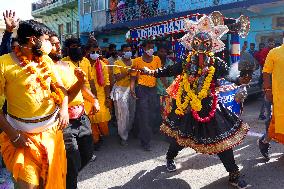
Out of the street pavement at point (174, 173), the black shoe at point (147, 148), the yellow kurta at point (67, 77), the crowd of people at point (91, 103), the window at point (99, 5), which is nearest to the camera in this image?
the crowd of people at point (91, 103)

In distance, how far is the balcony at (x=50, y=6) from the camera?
93.4ft

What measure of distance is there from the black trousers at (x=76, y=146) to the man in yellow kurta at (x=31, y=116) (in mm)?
402

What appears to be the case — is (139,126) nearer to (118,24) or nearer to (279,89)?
(279,89)

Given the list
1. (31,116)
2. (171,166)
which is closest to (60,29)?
(171,166)

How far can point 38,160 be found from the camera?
3033 millimetres

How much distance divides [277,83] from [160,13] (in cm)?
1510

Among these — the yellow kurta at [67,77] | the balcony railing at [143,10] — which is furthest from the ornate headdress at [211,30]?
the balcony railing at [143,10]

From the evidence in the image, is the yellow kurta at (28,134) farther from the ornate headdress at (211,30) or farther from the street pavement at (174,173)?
the ornate headdress at (211,30)

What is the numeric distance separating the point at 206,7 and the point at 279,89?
1243 cm

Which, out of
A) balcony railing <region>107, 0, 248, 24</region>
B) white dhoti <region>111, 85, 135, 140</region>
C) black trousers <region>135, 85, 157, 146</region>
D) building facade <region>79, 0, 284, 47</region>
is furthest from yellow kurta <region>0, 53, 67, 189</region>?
balcony railing <region>107, 0, 248, 24</region>

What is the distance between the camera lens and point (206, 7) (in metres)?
16.8

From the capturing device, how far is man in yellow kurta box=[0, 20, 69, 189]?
116 inches

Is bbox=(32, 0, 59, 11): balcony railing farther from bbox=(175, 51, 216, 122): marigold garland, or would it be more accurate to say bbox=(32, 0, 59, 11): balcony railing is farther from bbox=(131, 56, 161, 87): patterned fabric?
bbox=(175, 51, 216, 122): marigold garland

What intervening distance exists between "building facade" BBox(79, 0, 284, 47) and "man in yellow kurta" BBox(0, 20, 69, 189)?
12246 millimetres
